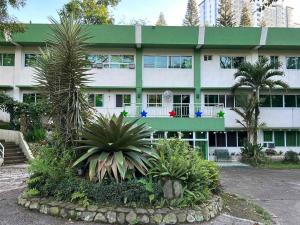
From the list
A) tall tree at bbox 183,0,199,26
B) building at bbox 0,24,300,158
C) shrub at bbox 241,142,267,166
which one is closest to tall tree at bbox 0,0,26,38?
building at bbox 0,24,300,158

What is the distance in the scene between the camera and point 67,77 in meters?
9.26

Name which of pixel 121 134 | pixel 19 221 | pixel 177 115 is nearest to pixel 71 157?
pixel 121 134

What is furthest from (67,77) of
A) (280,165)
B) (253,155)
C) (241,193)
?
(280,165)

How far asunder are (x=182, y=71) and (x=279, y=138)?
9.06 metres

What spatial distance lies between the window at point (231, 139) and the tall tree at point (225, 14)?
1942 cm

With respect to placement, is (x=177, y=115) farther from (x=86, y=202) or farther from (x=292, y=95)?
(x=86, y=202)

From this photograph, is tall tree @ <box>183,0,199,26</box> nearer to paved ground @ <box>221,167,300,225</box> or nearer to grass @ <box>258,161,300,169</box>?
grass @ <box>258,161,300,169</box>

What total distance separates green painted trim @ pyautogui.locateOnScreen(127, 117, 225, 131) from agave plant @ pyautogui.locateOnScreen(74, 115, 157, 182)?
15206 mm

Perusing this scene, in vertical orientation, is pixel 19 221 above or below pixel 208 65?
below

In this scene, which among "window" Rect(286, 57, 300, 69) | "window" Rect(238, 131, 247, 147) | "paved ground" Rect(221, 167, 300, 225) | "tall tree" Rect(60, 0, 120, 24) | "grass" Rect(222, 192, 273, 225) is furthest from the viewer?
"tall tree" Rect(60, 0, 120, 24)

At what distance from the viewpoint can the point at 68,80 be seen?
9.26 metres

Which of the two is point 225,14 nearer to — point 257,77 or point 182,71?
point 182,71

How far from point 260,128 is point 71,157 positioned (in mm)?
20465

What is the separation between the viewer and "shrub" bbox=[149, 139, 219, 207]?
818cm
